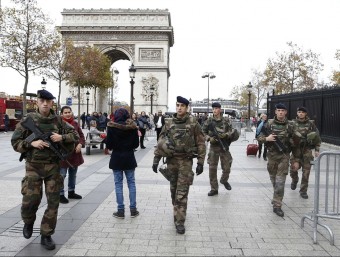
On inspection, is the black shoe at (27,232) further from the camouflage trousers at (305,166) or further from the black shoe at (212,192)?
the camouflage trousers at (305,166)

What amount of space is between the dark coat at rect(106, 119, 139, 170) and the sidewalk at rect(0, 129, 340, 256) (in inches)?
32.8

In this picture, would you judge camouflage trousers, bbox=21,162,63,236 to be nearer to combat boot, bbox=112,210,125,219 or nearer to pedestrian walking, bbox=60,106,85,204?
combat boot, bbox=112,210,125,219

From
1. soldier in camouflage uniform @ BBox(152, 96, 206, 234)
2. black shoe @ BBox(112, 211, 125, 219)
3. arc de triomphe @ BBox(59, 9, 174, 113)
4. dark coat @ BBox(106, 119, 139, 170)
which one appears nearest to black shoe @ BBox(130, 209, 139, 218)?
black shoe @ BBox(112, 211, 125, 219)

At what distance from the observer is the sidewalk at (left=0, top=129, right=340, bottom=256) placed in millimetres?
4770

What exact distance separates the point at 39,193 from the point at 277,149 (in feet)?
13.1

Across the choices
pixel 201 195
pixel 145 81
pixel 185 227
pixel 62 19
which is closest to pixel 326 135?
pixel 201 195

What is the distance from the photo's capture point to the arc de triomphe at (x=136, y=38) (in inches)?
2036

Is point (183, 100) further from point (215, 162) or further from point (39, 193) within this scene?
point (215, 162)

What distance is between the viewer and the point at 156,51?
52.8 meters

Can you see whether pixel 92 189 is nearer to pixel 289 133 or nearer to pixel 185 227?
pixel 185 227

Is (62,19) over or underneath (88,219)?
over

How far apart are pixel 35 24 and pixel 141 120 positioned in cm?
1669


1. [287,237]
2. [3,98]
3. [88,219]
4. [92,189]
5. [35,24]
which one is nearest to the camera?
[287,237]

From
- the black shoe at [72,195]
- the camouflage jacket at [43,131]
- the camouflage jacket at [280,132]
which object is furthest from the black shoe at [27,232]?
the camouflage jacket at [280,132]
